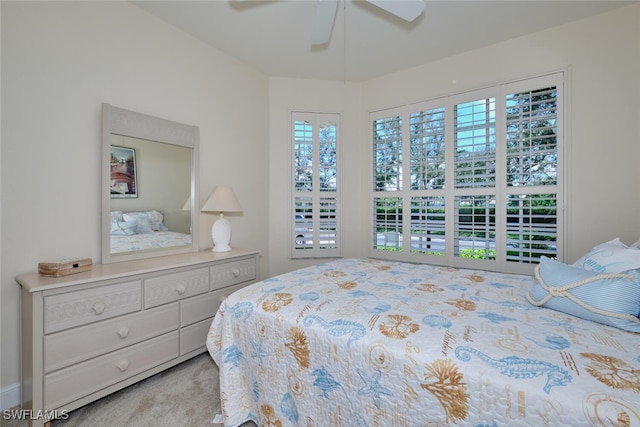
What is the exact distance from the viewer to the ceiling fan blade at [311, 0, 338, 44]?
5.71 feet

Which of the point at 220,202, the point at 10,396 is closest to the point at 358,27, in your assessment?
the point at 220,202

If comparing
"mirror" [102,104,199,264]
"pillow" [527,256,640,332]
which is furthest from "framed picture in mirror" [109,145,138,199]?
"pillow" [527,256,640,332]

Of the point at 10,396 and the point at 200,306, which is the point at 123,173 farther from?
the point at 10,396

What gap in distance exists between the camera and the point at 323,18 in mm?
1884

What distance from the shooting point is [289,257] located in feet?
11.5

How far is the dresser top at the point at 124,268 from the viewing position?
1.53m

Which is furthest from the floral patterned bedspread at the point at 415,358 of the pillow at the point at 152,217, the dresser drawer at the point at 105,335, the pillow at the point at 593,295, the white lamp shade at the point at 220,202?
the pillow at the point at 152,217

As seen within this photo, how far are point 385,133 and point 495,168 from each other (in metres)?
1.24

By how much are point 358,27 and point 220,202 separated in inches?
76.5

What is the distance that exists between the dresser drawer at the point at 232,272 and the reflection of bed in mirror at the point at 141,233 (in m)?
0.46

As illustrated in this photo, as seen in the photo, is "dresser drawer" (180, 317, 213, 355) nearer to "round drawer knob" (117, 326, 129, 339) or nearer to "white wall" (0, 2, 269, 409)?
"round drawer knob" (117, 326, 129, 339)

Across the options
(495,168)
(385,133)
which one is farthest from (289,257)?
(495,168)

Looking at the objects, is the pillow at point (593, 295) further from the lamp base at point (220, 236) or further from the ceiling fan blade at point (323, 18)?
the lamp base at point (220, 236)

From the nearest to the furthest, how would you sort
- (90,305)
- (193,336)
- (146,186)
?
(90,305) → (193,336) → (146,186)
